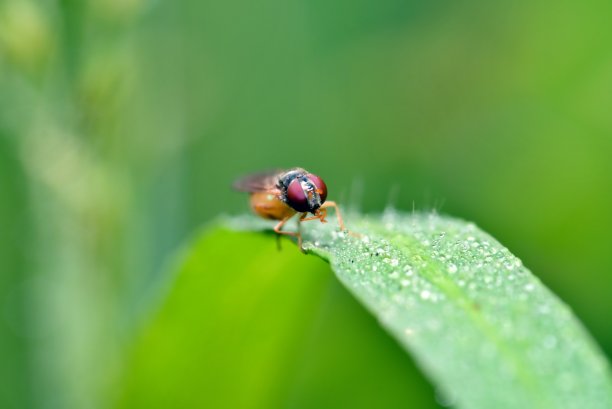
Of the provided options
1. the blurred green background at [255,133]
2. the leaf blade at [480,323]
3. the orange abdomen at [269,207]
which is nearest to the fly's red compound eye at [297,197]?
the orange abdomen at [269,207]

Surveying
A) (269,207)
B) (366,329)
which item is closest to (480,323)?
(269,207)

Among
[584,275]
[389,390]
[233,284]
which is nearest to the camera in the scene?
[233,284]

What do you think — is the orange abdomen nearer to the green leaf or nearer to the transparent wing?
the transparent wing

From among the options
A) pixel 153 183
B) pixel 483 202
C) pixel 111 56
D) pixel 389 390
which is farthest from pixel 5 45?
pixel 483 202

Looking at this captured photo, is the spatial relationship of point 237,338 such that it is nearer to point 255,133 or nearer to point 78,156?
point 78,156

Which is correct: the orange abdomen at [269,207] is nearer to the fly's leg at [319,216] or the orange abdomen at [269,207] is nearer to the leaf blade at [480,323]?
the fly's leg at [319,216]

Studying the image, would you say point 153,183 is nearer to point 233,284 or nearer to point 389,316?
point 233,284
